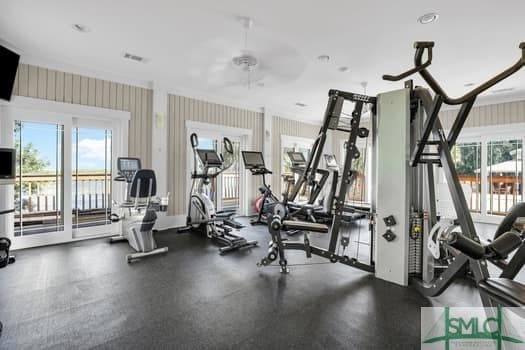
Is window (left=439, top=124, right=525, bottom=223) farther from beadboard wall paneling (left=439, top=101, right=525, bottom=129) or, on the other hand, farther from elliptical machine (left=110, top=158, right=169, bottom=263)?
elliptical machine (left=110, top=158, right=169, bottom=263)

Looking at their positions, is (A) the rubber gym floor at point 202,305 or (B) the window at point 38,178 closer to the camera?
(A) the rubber gym floor at point 202,305

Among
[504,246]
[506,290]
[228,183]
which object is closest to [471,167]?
[228,183]

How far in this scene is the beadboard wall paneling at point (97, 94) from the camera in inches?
151

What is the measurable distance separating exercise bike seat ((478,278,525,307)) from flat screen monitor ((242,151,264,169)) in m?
4.49

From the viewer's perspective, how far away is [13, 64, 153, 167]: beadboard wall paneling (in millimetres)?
3842

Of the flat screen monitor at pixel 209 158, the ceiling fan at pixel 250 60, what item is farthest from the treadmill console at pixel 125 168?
the ceiling fan at pixel 250 60

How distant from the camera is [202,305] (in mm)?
2311

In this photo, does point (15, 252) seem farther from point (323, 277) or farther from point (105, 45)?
point (323, 277)

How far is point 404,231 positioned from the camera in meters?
2.69

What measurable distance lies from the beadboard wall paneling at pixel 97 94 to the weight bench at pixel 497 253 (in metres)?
4.97

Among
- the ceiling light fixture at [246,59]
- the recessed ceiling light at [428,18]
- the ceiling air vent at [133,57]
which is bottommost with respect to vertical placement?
the ceiling light fixture at [246,59]

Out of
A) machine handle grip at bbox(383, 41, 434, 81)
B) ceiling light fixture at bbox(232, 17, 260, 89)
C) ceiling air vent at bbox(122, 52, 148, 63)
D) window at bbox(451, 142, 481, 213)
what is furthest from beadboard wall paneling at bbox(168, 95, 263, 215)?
window at bbox(451, 142, 481, 213)

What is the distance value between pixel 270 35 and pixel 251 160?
8.88ft

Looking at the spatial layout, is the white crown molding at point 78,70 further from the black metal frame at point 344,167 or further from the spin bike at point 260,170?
the black metal frame at point 344,167
